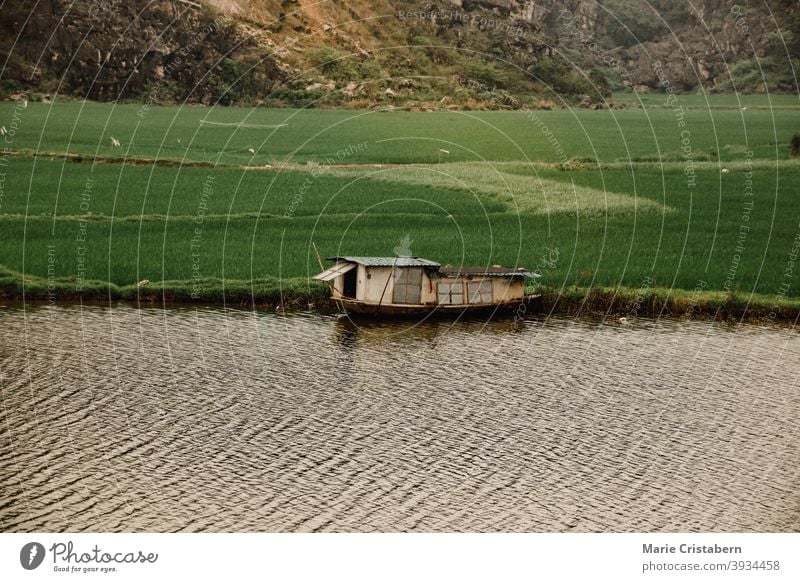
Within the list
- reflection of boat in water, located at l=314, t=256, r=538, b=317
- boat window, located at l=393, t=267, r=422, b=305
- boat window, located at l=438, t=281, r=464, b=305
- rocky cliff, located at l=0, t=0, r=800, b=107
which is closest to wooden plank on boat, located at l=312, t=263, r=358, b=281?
reflection of boat in water, located at l=314, t=256, r=538, b=317

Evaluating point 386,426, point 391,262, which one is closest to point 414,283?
point 391,262

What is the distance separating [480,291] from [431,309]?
3.02 feet

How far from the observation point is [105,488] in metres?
11.5

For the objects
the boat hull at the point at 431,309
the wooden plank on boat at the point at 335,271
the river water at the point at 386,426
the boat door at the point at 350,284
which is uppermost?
the wooden plank on boat at the point at 335,271

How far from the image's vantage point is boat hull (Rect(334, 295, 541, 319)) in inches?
706

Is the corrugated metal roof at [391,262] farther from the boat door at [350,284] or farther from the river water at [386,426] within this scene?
the river water at [386,426]

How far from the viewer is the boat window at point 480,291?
60.5ft

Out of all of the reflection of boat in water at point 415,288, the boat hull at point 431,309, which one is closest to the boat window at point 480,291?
the reflection of boat in water at point 415,288

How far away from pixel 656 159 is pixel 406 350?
13.1m

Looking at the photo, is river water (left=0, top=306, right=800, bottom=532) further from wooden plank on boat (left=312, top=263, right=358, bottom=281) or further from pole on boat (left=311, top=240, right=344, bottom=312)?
wooden plank on boat (left=312, top=263, right=358, bottom=281)

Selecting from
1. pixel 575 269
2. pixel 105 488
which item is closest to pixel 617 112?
pixel 575 269

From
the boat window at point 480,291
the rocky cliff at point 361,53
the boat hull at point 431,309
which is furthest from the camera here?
the rocky cliff at point 361,53

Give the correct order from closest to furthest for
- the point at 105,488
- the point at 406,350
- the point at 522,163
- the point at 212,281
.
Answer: the point at 105,488, the point at 406,350, the point at 212,281, the point at 522,163
